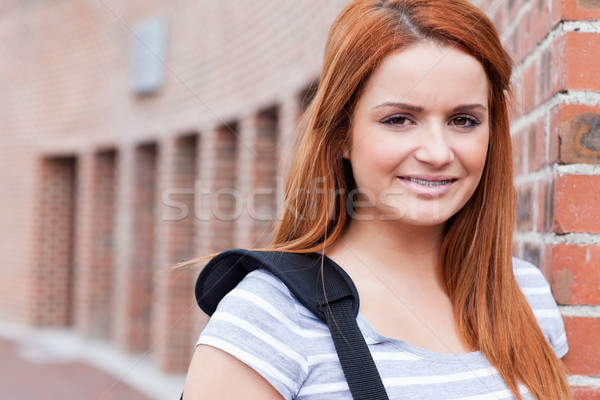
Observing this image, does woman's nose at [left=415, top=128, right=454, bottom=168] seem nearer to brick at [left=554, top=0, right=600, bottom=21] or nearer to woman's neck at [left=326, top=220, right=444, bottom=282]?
woman's neck at [left=326, top=220, right=444, bottom=282]

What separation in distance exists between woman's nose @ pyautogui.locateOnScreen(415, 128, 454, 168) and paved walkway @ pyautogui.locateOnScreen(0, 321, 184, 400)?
181 inches

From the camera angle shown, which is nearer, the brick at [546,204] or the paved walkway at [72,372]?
the brick at [546,204]

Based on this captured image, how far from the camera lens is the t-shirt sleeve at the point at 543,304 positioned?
1552mm

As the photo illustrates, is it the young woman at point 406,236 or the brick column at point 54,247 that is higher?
the young woman at point 406,236

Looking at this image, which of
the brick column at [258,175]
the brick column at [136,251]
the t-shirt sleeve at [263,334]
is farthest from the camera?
the brick column at [136,251]

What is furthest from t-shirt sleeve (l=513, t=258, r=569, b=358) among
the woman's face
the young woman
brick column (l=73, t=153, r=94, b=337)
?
brick column (l=73, t=153, r=94, b=337)

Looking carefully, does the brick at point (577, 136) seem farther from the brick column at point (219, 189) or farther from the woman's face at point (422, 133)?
the brick column at point (219, 189)

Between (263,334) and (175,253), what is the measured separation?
5.09 meters

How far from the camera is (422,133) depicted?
1.38 m

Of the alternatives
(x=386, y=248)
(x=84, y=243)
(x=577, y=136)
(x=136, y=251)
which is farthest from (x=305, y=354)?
(x=84, y=243)

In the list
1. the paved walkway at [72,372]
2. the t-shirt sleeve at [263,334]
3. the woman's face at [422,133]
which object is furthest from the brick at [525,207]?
the paved walkway at [72,372]

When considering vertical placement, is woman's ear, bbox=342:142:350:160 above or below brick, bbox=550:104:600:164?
below

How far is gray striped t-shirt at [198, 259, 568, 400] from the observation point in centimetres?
118

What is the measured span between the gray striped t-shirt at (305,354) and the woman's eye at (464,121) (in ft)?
1.54
